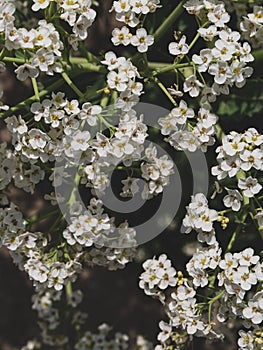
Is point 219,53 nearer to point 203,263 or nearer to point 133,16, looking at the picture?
point 133,16

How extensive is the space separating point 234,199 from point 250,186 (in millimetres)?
46

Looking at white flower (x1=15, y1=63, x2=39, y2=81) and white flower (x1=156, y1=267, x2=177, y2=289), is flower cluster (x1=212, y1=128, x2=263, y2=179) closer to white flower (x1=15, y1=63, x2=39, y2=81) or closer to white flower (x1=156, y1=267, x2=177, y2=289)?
white flower (x1=156, y1=267, x2=177, y2=289)

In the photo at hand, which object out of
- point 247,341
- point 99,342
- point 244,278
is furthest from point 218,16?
point 99,342

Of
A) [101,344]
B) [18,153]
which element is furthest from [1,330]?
[18,153]

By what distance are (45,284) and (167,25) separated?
1.98 feet

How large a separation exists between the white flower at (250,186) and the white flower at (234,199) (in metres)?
0.02

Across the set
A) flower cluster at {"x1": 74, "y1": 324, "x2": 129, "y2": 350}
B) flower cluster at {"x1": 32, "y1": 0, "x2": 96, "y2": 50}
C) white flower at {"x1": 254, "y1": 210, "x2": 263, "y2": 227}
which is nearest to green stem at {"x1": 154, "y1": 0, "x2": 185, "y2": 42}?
flower cluster at {"x1": 32, "y1": 0, "x2": 96, "y2": 50}

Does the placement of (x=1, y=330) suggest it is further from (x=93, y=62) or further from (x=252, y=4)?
(x=252, y=4)

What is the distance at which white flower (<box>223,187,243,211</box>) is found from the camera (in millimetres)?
1458

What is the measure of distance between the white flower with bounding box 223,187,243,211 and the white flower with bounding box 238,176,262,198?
0.02 meters

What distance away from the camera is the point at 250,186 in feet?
4.73

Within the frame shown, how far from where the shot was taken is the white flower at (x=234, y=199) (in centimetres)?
146

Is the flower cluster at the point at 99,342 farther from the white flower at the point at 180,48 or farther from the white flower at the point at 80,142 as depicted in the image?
the white flower at the point at 180,48

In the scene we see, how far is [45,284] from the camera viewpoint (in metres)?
1.60
